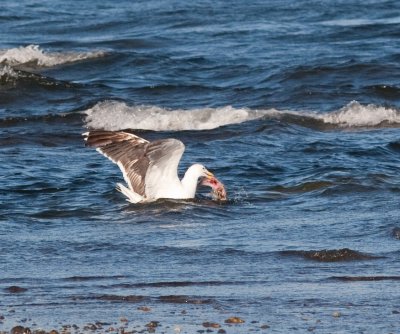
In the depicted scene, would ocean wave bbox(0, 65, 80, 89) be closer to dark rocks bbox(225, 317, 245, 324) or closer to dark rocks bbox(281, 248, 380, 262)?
dark rocks bbox(281, 248, 380, 262)

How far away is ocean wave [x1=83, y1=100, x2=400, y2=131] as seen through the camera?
47.2 feet

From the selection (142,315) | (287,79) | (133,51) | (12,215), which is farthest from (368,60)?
(142,315)

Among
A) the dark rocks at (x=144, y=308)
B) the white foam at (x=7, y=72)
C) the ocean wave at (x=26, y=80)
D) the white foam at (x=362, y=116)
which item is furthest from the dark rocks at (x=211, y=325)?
the white foam at (x=7, y=72)

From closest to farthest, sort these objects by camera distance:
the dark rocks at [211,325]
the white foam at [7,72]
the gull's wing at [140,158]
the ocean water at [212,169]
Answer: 1. the dark rocks at [211,325]
2. the ocean water at [212,169]
3. the gull's wing at [140,158]
4. the white foam at [7,72]

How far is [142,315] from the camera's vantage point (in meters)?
6.35

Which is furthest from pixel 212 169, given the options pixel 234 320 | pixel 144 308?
pixel 234 320

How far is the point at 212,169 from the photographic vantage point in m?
11.9

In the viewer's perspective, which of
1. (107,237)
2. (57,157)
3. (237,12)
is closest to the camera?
(107,237)

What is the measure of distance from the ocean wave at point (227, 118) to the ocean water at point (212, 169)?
0.03m

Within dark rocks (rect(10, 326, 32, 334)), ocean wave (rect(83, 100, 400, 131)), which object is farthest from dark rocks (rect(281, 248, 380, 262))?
ocean wave (rect(83, 100, 400, 131))

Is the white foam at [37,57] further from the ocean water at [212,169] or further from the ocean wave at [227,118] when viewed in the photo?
the ocean wave at [227,118]

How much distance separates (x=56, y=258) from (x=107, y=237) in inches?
32.2

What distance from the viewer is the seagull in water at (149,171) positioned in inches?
409

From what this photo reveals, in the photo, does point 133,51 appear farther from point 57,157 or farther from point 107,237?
point 107,237
